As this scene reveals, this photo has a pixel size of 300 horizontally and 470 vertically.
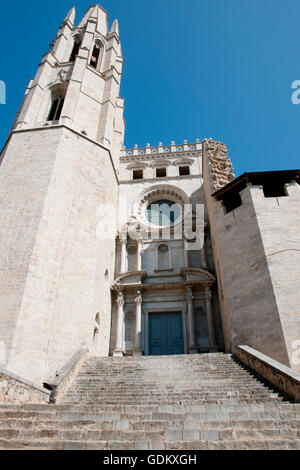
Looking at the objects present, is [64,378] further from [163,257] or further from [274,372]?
[163,257]

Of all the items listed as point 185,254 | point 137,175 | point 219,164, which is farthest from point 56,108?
point 185,254

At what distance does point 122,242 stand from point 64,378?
8.83 metres

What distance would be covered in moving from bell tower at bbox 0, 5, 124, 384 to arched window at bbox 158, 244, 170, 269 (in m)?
2.30

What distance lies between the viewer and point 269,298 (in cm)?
911

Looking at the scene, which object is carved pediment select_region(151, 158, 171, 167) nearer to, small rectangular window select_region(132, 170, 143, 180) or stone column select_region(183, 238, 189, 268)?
small rectangular window select_region(132, 170, 143, 180)

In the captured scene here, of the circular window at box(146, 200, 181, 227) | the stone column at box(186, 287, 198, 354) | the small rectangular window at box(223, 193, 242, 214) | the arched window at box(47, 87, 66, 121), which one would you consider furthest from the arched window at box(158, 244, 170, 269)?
the arched window at box(47, 87, 66, 121)

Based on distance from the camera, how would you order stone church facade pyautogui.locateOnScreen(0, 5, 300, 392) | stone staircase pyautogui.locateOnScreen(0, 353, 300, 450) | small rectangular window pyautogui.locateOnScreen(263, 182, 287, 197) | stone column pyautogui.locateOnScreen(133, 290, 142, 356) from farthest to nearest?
stone column pyautogui.locateOnScreen(133, 290, 142, 356), small rectangular window pyautogui.locateOnScreen(263, 182, 287, 197), stone church facade pyautogui.locateOnScreen(0, 5, 300, 392), stone staircase pyautogui.locateOnScreen(0, 353, 300, 450)

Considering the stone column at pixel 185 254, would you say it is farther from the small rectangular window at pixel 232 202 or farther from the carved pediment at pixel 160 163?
the carved pediment at pixel 160 163

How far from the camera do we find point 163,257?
15.2 metres

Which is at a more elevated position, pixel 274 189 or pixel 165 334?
pixel 274 189

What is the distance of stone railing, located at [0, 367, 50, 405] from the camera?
6156 mm

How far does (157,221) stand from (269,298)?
28.5ft

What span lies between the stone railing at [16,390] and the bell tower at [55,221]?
2.20m

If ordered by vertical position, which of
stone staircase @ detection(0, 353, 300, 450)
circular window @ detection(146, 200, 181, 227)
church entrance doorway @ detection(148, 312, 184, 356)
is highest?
circular window @ detection(146, 200, 181, 227)
